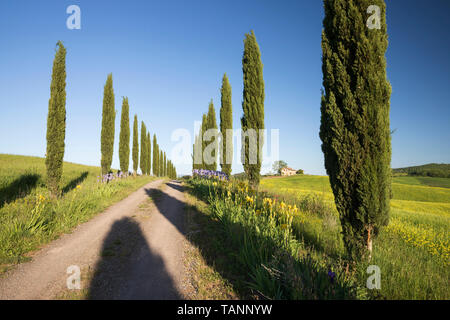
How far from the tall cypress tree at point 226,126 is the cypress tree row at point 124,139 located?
505 inches

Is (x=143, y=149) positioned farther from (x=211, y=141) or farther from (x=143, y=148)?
(x=211, y=141)

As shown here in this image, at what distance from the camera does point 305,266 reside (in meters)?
3.05

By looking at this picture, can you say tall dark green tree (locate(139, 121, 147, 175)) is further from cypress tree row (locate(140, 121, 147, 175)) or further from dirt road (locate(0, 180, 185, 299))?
dirt road (locate(0, 180, 185, 299))

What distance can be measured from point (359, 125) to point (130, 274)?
5629mm

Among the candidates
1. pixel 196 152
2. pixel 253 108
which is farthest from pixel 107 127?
pixel 253 108

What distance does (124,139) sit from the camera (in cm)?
2372

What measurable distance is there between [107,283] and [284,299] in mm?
3054

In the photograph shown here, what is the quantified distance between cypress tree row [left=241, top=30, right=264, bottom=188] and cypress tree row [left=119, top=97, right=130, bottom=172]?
17.4 metres

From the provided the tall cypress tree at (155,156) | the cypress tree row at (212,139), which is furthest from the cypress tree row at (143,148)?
the cypress tree row at (212,139)

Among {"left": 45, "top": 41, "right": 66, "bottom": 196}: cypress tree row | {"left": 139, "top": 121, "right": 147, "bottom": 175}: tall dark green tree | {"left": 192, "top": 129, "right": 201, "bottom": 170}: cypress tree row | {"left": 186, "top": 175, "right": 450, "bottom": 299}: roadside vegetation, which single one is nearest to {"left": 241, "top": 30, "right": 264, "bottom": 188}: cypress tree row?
{"left": 186, "top": 175, "right": 450, "bottom": 299}: roadside vegetation

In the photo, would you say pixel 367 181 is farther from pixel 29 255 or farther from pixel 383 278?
pixel 29 255

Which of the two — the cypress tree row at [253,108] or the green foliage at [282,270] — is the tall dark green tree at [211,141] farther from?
the green foliage at [282,270]

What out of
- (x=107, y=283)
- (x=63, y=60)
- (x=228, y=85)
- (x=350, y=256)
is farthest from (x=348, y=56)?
(x=228, y=85)

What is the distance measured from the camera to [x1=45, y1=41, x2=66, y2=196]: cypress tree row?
31.0 feet
